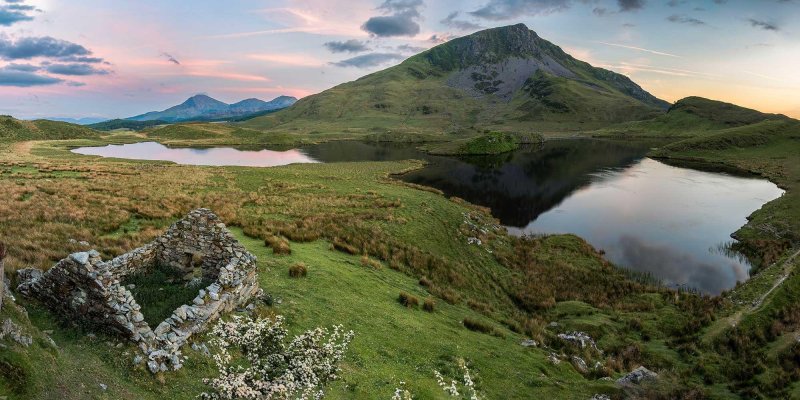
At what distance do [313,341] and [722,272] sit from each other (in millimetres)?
39988

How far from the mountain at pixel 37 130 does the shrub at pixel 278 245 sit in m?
172

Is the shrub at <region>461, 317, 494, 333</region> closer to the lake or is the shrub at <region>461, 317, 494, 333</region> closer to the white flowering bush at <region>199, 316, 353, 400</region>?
the white flowering bush at <region>199, 316, 353, 400</region>

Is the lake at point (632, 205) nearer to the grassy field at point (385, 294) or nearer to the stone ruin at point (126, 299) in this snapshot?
the grassy field at point (385, 294)

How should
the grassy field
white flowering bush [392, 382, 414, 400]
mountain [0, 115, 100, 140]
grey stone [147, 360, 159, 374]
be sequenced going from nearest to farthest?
grey stone [147, 360, 159, 374], the grassy field, white flowering bush [392, 382, 414, 400], mountain [0, 115, 100, 140]

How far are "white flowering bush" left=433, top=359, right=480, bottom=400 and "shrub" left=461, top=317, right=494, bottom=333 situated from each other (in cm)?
596

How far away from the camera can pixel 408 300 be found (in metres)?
21.8

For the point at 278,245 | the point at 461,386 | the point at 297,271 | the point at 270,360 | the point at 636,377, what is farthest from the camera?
the point at 278,245

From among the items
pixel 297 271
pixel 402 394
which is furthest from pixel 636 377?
pixel 297 271

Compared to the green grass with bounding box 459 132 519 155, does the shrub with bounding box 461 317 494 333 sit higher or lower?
lower

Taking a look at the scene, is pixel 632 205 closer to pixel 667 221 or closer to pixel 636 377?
pixel 667 221

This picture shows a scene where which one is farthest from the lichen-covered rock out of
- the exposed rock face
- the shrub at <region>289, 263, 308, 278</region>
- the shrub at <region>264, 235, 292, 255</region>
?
the shrub at <region>264, 235, 292, 255</region>

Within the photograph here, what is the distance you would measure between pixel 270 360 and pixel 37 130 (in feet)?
700

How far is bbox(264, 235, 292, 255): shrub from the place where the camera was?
23781mm

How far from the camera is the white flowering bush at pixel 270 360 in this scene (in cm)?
1098
